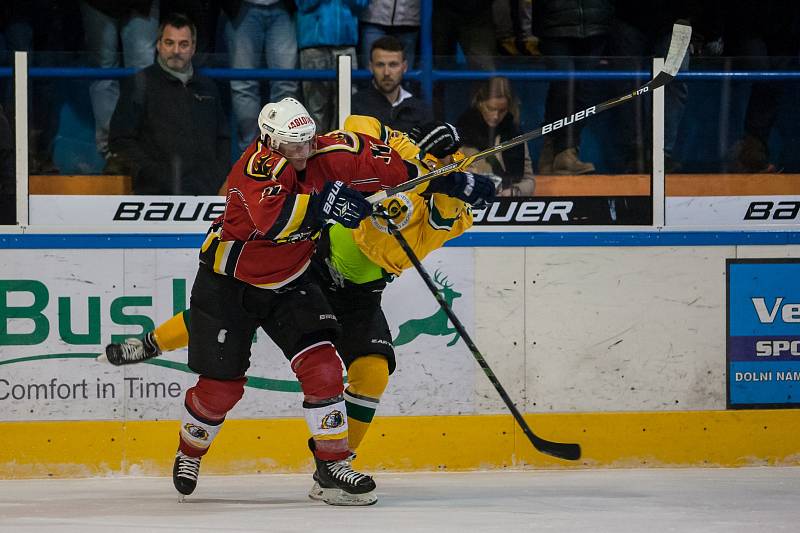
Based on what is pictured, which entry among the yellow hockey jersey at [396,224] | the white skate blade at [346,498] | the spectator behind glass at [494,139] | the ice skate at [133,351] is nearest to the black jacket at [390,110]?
the spectator behind glass at [494,139]

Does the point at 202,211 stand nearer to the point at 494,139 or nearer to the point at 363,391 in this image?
the point at 363,391

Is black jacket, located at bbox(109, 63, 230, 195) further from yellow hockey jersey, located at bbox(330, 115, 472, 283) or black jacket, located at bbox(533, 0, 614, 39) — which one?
black jacket, located at bbox(533, 0, 614, 39)

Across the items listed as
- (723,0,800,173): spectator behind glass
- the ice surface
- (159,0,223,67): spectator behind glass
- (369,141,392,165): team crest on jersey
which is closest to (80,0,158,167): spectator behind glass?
(159,0,223,67): spectator behind glass

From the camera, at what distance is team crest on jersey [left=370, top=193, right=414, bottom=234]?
4723 mm

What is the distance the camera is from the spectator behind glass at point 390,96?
5285 mm

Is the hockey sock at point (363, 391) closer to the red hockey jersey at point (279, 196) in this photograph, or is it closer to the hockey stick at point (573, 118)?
the red hockey jersey at point (279, 196)

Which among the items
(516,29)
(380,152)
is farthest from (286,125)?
(516,29)

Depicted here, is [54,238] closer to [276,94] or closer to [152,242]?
[152,242]

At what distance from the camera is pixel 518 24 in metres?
6.12

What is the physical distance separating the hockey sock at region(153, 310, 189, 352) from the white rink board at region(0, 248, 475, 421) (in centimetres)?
43

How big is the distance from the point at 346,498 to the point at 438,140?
1.18 metres

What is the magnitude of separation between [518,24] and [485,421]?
1.79 meters

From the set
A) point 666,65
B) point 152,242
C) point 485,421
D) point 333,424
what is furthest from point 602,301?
point 152,242

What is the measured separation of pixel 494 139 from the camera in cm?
540
